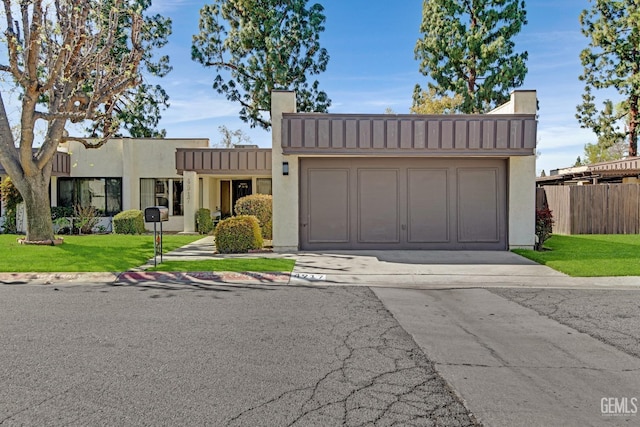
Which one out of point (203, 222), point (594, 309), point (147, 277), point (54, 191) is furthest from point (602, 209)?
point (54, 191)

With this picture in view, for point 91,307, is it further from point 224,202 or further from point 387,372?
point 224,202

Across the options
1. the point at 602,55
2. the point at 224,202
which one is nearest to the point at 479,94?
the point at 602,55

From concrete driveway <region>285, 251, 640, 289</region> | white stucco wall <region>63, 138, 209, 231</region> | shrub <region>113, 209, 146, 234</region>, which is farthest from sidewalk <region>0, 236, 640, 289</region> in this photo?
white stucco wall <region>63, 138, 209, 231</region>

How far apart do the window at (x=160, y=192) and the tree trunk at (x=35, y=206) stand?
8.71 m

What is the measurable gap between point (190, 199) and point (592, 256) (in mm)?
15192

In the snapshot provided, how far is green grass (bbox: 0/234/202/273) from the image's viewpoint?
37.3 ft

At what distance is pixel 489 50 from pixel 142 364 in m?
30.8

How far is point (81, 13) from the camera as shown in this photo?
44.4ft

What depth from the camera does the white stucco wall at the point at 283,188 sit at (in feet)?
47.1

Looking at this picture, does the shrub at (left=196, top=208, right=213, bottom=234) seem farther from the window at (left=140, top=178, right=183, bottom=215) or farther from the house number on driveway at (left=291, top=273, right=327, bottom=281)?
the house number on driveway at (left=291, top=273, right=327, bottom=281)

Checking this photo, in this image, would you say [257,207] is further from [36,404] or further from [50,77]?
[36,404]

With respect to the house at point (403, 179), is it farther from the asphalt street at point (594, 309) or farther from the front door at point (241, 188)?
the front door at point (241, 188)

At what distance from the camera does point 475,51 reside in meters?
31.6

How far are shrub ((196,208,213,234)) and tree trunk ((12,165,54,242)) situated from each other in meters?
7.21
